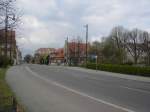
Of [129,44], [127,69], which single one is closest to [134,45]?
[129,44]

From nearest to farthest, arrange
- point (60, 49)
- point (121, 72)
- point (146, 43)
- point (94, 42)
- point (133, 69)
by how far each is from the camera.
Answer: point (133, 69)
point (121, 72)
point (146, 43)
point (94, 42)
point (60, 49)

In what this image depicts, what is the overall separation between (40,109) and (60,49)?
172933mm

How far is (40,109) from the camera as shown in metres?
12.6

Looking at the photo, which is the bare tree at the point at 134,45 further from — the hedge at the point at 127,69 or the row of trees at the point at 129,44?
the hedge at the point at 127,69

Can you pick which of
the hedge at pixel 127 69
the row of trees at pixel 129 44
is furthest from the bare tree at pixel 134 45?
the hedge at pixel 127 69

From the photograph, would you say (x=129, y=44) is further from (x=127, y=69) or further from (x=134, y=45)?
(x=127, y=69)

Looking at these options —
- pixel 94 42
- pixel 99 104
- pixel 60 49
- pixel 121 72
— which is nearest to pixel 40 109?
pixel 99 104

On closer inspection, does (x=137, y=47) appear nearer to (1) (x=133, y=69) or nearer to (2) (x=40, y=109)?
(1) (x=133, y=69)

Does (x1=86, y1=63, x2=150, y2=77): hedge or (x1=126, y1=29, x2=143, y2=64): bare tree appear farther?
(x1=126, y1=29, x2=143, y2=64): bare tree

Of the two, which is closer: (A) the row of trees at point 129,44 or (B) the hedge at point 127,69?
(B) the hedge at point 127,69

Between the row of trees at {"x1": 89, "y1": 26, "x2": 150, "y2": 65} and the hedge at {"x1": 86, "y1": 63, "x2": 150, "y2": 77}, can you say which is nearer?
the hedge at {"x1": 86, "y1": 63, "x2": 150, "y2": 77}

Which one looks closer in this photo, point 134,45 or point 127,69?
point 127,69

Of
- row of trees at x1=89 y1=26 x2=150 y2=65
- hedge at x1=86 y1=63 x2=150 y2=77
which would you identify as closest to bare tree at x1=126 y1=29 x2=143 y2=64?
row of trees at x1=89 y1=26 x2=150 y2=65

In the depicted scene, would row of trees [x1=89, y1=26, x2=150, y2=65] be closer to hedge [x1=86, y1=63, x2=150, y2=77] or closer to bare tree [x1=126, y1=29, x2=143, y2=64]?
bare tree [x1=126, y1=29, x2=143, y2=64]
